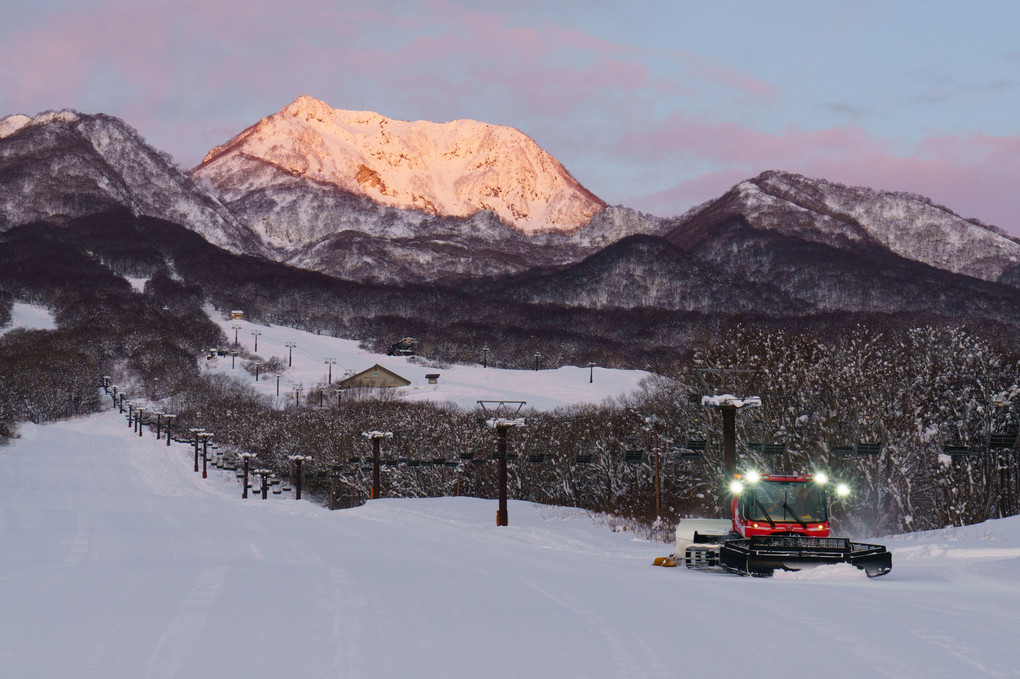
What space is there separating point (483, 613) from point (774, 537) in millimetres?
8861

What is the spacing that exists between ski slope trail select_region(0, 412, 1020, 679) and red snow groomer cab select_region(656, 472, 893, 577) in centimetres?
47

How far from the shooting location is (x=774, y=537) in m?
19.8

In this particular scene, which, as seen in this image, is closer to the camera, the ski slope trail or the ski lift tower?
the ski slope trail

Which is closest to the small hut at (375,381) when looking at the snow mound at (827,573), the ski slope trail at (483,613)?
the ski slope trail at (483,613)

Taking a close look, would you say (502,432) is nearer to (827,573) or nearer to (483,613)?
(827,573)

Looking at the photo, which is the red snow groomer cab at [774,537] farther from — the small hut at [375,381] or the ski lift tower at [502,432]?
the small hut at [375,381]

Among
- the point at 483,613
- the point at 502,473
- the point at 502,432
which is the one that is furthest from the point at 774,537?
the point at 502,432

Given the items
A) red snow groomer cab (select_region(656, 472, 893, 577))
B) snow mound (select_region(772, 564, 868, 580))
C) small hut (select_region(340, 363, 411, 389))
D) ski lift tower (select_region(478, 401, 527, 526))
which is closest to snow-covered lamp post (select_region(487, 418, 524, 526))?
ski lift tower (select_region(478, 401, 527, 526))

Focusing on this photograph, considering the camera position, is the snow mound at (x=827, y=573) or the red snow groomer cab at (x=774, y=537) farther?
the red snow groomer cab at (x=774, y=537)

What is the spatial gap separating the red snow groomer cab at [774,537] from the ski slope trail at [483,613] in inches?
18.3

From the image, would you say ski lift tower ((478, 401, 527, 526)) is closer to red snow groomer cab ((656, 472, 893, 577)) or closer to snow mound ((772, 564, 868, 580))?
red snow groomer cab ((656, 472, 893, 577))

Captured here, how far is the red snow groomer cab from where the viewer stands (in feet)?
62.0

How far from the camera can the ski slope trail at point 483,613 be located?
395 inches

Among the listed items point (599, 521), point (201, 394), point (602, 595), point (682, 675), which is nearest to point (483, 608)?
point (602, 595)
